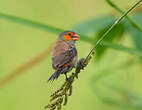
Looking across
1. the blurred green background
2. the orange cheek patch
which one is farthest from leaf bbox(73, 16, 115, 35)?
the orange cheek patch

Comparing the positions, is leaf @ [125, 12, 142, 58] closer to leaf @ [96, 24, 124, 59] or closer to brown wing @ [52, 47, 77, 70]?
leaf @ [96, 24, 124, 59]

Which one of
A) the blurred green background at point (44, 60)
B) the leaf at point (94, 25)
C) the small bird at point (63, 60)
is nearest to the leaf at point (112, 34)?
the leaf at point (94, 25)

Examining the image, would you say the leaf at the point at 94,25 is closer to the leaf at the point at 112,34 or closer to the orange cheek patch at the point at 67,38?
the leaf at the point at 112,34

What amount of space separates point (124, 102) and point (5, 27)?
2.83 metres

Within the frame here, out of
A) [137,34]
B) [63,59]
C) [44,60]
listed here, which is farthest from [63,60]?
[44,60]

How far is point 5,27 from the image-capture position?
4.87 metres

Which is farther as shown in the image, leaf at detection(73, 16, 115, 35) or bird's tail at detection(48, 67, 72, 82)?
leaf at detection(73, 16, 115, 35)

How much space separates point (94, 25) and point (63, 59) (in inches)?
37.6

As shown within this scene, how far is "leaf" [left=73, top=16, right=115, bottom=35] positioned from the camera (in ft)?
6.72

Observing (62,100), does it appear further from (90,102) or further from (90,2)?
(90,2)

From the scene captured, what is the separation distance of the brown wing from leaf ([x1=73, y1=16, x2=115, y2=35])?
2.90 ft

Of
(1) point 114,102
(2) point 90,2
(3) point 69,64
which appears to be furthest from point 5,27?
(3) point 69,64

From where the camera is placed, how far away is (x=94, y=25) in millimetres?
2080

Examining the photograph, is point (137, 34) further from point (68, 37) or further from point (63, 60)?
point (63, 60)
